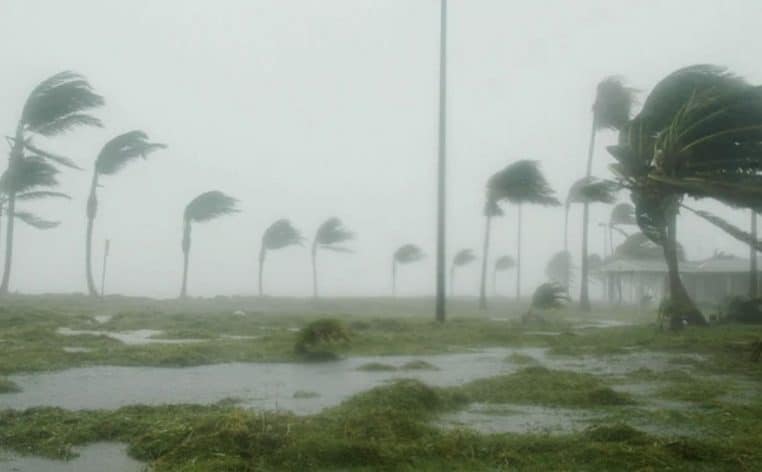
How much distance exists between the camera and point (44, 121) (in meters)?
28.9

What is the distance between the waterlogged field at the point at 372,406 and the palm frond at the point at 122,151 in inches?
766

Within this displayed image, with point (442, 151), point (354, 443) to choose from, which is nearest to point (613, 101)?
point (442, 151)

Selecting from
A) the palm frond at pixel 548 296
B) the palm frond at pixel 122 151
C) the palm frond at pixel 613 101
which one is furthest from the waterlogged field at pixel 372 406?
the palm frond at pixel 613 101

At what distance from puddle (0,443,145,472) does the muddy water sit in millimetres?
2110

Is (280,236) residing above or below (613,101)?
below

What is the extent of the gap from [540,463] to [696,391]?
4.69m

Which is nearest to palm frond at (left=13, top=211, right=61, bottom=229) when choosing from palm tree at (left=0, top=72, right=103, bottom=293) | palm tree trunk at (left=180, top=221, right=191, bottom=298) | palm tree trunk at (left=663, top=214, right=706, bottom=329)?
palm tree at (left=0, top=72, right=103, bottom=293)

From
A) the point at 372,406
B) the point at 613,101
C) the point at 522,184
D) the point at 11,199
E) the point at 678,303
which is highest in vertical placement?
the point at 613,101

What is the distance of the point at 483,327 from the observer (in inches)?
798

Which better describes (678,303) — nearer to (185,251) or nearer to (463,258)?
(185,251)

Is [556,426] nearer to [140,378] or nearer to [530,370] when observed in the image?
[530,370]

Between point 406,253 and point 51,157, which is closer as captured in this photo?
point 51,157

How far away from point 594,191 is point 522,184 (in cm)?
1354

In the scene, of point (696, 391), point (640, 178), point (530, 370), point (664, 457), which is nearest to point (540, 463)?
point (664, 457)
